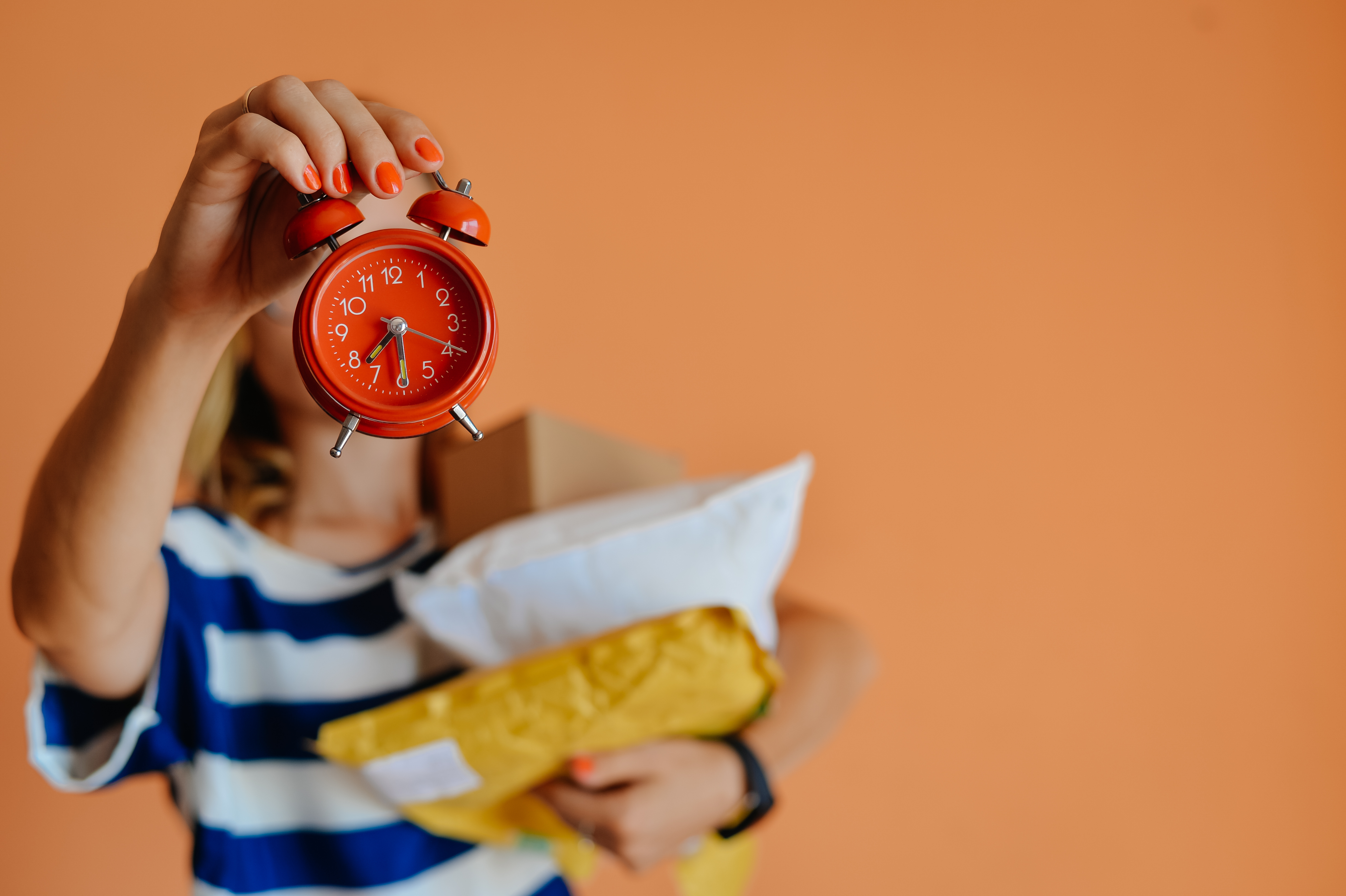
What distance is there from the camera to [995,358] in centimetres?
144

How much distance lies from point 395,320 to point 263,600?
61 centimetres

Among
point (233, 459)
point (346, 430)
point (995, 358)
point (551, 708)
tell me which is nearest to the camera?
point (346, 430)

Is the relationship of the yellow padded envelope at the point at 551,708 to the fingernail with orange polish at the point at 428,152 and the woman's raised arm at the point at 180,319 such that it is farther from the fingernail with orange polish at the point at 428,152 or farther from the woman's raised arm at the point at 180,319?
the fingernail with orange polish at the point at 428,152

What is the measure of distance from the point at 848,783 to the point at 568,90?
44.4 inches

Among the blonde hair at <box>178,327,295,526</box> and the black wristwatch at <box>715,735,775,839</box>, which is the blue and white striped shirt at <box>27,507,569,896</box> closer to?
the blonde hair at <box>178,327,295,526</box>

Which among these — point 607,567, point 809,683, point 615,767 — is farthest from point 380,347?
point 809,683

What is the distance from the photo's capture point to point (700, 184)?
1.43m

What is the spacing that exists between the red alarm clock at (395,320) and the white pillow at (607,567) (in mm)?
380

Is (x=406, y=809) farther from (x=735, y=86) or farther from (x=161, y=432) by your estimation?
(x=735, y=86)

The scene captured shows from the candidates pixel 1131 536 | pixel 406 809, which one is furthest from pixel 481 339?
pixel 1131 536

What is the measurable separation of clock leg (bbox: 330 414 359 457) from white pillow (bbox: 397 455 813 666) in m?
0.39

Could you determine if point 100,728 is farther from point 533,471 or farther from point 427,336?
point 427,336

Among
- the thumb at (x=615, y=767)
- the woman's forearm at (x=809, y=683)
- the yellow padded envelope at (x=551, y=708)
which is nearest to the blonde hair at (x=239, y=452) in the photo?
the yellow padded envelope at (x=551, y=708)

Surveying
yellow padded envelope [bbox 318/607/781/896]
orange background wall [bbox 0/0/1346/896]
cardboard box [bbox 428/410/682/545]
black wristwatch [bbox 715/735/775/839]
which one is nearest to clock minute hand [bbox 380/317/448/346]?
yellow padded envelope [bbox 318/607/781/896]
